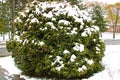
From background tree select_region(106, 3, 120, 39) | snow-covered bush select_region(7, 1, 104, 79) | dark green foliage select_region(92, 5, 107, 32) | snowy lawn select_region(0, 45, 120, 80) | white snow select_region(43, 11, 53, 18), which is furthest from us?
background tree select_region(106, 3, 120, 39)

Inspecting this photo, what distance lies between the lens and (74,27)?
7.98 meters

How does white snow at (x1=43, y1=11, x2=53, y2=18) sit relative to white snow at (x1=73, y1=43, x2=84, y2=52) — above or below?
above

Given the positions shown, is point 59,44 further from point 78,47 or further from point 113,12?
point 113,12

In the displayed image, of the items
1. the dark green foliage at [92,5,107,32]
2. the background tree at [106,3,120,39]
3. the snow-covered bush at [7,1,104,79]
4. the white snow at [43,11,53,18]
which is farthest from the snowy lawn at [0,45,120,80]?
the background tree at [106,3,120,39]

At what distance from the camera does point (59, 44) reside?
7676 millimetres

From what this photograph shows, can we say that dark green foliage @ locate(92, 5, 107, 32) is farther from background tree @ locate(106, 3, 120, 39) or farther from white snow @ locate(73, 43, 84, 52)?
white snow @ locate(73, 43, 84, 52)

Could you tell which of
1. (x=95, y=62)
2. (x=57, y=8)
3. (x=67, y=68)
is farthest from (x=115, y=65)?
(x=57, y=8)

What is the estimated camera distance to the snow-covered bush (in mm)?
7457

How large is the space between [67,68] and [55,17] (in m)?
1.81

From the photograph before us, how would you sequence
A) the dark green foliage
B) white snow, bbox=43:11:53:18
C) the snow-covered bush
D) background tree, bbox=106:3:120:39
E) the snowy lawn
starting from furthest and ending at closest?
1. background tree, bbox=106:3:120:39
2. the dark green foliage
3. white snow, bbox=43:11:53:18
4. the snow-covered bush
5. the snowy lawn

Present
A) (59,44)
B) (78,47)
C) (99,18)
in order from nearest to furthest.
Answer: (78,47)
(59,44)
(99,18)

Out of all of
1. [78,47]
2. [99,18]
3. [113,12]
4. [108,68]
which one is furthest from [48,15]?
[113,12]

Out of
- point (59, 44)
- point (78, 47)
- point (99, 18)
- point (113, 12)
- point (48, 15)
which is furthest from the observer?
point (113, 12)

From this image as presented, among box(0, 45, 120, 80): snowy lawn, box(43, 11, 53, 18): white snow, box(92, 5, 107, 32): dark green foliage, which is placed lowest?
box(92, 5, 107, 32): dark green foliage
